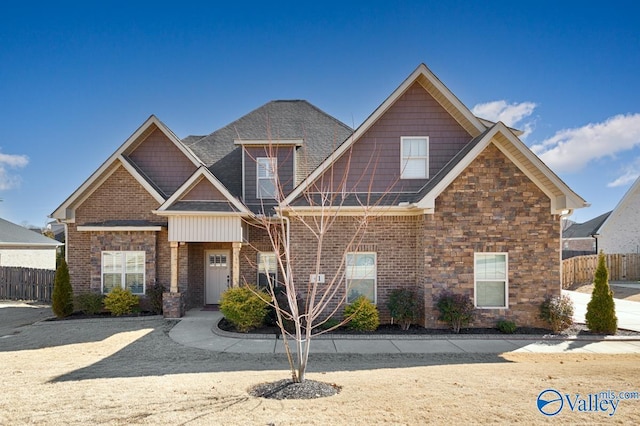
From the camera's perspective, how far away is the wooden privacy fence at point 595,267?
83.9ft

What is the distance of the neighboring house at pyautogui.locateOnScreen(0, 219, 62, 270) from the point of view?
2472 centimetres

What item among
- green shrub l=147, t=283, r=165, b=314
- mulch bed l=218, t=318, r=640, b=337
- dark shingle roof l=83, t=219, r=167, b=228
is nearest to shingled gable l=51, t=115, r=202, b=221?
dark shingle roof l=83, t=219, r=167, b=228

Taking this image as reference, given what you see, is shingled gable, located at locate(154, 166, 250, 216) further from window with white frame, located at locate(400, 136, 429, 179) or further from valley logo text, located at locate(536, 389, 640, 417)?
valley logo text, located at locate(536, 389, 640, 417)

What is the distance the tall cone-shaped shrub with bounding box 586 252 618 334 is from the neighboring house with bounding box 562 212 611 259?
21.5 meters

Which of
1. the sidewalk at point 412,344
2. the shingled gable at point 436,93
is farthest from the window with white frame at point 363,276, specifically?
the shingled gable at point 436,93

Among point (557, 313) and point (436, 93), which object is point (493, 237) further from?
point (436, 93)

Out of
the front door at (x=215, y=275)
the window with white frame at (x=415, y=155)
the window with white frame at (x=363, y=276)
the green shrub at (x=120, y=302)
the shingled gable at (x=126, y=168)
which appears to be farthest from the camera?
the front door at (x=215, y=275)

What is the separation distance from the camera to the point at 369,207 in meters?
10.4

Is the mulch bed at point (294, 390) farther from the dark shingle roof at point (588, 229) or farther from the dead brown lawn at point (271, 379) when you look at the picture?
the dark shingle roof at point (588, 229)

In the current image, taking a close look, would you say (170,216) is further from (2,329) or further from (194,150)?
(2,329)

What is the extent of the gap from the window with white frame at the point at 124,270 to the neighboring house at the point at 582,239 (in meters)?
30.2

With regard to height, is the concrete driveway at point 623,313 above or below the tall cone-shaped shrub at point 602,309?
below

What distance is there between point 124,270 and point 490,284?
12.8 m

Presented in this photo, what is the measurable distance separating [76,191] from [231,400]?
13020 millimetres
